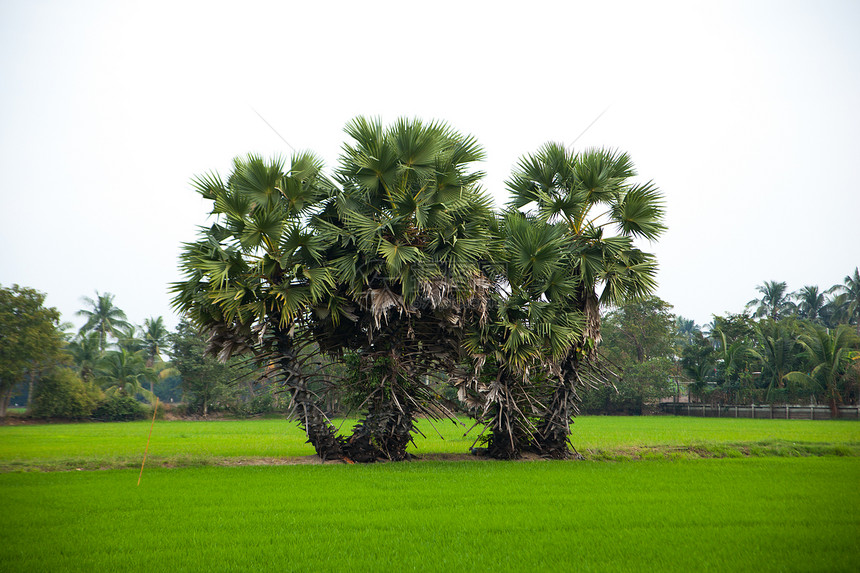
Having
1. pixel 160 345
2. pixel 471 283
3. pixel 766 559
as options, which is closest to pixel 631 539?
pixel 766 559

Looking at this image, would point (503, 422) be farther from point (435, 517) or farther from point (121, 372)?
point (121, 372)

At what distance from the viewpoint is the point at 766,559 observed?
7.01 m

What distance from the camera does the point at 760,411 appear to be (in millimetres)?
47750

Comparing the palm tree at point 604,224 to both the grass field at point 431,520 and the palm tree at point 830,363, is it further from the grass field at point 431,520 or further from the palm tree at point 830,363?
the palm tree at point 830,363

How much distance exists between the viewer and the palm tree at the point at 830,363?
43188 mm

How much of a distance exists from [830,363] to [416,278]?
39.7 metres

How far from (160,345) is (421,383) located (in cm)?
5244

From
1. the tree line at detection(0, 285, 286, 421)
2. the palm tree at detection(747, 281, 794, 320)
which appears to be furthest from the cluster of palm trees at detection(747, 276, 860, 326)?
the tree line at detection(0, 285, 286, 421)

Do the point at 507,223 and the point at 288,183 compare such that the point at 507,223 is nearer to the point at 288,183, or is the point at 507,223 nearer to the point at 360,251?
the point at 360,251

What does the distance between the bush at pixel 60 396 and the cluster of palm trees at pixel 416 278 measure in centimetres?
3276

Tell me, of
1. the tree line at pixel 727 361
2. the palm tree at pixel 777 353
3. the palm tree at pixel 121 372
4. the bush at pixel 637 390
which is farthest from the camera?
the bush at pixel 637 390

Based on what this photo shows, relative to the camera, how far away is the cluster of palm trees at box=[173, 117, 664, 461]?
15383mm

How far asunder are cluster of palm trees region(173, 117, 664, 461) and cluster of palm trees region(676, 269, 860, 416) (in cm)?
3172

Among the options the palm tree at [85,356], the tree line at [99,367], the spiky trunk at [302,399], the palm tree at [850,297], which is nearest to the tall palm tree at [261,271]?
the spiky trunk at [302,399]
